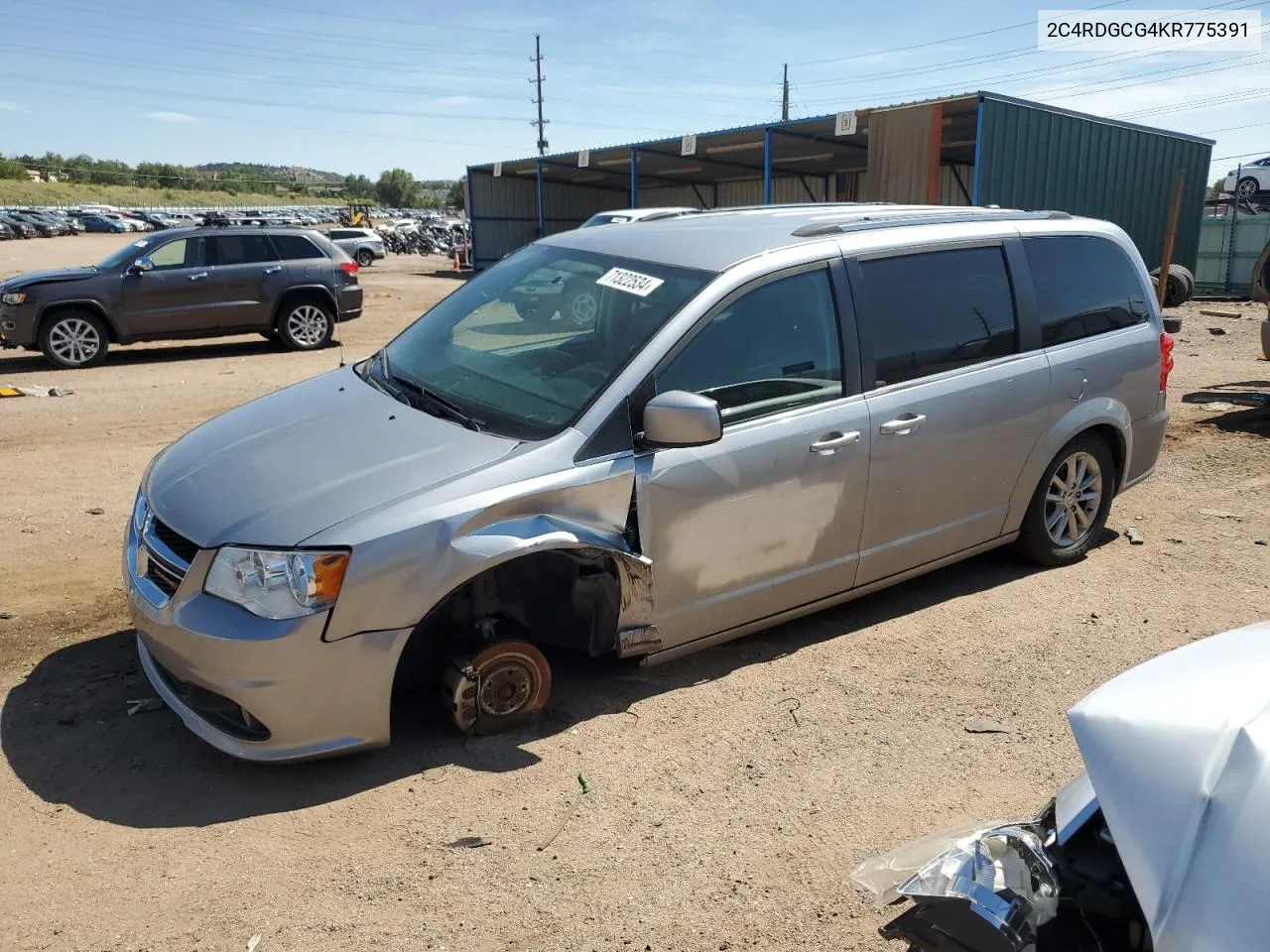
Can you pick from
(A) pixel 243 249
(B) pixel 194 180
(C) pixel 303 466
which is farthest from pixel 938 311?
(B) pixel 194 180

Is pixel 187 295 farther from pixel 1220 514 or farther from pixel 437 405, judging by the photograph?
pixel 1220 514

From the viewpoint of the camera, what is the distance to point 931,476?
4.63 meters

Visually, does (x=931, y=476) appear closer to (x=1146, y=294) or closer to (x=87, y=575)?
(x=1146, y=294)

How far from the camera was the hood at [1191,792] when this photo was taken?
5.01 ft

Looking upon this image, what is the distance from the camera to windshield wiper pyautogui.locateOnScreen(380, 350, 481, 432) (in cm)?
388

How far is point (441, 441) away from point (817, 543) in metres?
1.64

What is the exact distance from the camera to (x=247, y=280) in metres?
14.0

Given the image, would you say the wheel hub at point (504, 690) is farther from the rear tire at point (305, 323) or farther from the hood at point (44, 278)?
the rear tire at point (305, 323)

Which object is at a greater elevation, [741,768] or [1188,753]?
[1188,753]

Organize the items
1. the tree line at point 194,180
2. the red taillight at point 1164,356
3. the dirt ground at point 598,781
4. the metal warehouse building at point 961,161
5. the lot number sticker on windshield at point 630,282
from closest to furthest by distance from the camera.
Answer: the dirt ground at point 598,781 < the lot number sticker on windshield at point 630,282 < the red taillight at point 1164,356 < the metal warehouse building at point 961,161 < the tree line at point 194,180

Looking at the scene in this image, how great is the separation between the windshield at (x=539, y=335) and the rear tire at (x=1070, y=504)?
7.81ft

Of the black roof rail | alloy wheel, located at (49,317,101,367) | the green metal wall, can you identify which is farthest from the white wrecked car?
the green metal wall

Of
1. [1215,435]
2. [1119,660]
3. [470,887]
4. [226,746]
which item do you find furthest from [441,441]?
[1215,435]

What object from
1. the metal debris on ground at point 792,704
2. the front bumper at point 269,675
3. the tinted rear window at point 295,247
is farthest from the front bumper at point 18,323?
the metal debris on ground at point 792,704
